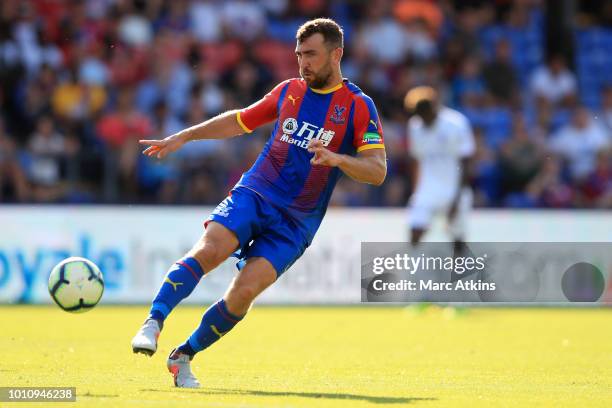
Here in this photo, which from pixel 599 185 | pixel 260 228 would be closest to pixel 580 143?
pixel 599 185

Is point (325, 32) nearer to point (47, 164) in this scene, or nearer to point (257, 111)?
point (257, 111)

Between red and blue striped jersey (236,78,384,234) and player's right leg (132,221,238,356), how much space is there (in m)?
0.51

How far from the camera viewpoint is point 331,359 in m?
10.3

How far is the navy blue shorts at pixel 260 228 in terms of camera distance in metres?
8.03

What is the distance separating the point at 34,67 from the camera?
1933cm

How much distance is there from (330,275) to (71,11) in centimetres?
716

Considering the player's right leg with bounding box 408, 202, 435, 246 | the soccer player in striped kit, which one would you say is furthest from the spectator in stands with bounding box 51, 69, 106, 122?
the soccer player in striped kit

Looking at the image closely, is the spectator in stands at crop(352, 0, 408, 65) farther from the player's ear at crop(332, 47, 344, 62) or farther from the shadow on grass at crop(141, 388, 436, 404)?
the shadow on grass at crop(141, 388, 436, 404)

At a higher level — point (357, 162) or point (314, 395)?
point (357, 162)

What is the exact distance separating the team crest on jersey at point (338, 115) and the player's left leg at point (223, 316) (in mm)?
1220

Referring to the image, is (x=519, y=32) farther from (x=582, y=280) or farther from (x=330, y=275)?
(x=330, y=275)

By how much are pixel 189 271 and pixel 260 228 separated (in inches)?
27.1

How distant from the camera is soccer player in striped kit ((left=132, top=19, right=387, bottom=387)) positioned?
7938 mm

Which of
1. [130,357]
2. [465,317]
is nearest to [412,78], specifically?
[465,317]
